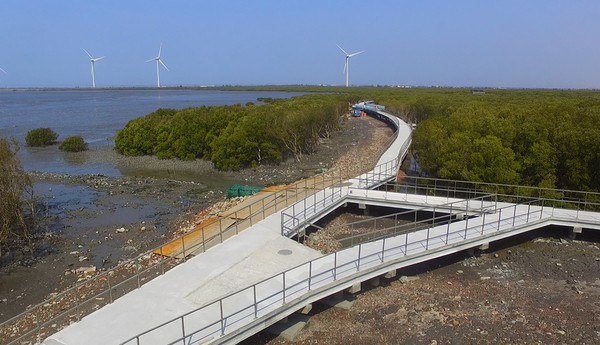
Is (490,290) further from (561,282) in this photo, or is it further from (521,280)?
(561,282)

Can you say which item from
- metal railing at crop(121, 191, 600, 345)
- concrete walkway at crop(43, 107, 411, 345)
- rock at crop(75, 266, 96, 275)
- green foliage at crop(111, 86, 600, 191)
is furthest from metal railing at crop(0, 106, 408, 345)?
green foliage at crop(111, 86, 600, 191)

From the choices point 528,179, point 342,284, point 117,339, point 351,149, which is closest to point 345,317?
point 342,284

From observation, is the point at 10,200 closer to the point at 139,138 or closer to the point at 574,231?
the point at 574,231

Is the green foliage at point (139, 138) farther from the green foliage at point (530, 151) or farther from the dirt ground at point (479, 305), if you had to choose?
the dirt ground at point (479, 305)

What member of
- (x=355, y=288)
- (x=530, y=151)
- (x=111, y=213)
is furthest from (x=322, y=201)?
(x=111, y=213)

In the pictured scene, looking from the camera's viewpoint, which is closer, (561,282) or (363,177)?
(561,282)
